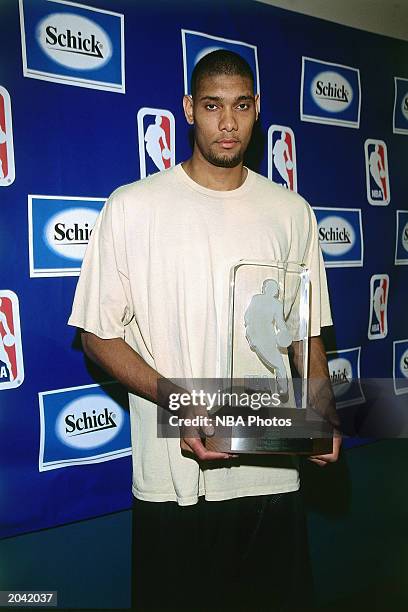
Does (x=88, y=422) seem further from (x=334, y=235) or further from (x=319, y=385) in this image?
(x=334, y=235)

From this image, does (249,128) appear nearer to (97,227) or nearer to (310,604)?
(97,227)

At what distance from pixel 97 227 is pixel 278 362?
0.39 m

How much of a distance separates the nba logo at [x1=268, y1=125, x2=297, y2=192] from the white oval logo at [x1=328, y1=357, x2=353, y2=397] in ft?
1.45

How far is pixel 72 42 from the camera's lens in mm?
1287

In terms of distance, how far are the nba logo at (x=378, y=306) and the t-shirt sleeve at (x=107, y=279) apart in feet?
2.53

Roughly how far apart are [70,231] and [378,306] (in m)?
0.82

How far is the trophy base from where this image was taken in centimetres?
110

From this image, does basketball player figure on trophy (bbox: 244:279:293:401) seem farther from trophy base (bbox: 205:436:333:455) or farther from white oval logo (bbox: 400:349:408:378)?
white oval logo (bbox: 400:349:408:378)

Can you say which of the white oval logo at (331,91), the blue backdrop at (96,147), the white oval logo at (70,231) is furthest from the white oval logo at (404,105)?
the white oval logo at (70,231)

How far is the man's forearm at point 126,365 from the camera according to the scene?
1141mm

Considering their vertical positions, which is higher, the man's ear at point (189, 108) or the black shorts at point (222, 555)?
the man's ear at point (189, 108)

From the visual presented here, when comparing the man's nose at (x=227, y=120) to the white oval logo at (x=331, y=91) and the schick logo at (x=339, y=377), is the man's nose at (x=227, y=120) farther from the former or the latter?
the schick logo at (x=339, y=377)

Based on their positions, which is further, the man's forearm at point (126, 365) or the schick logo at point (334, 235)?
the schick logo at point (334, 235)

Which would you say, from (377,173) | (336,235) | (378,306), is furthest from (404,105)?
(378,306)
